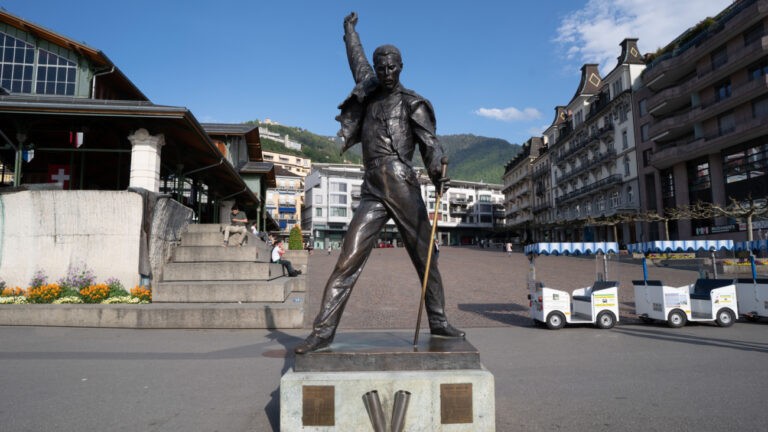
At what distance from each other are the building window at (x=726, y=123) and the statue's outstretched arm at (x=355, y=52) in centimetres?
3787

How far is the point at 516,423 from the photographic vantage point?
3867mm

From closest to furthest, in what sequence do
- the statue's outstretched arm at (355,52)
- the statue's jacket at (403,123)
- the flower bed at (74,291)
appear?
1. the statue's jacket at (403,123)
2. the statue's outstretched arm at (355,52)
3. the flower bed at (74,291)

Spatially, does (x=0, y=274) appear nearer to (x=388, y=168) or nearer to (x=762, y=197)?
(x=388, y=168)

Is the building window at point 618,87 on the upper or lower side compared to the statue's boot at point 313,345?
Result: upper

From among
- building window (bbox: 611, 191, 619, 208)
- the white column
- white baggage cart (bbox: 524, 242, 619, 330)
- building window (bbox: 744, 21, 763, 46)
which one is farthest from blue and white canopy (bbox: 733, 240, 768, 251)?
building window (bbox: 611, 191, 619, 208)

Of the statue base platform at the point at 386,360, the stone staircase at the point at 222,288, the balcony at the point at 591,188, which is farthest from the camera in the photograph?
the balcony at the point at 591,188

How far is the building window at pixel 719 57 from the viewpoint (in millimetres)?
33938

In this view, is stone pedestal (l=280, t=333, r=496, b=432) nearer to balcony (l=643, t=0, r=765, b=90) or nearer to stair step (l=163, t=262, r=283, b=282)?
stair step (l=163, t=262, r=283, b=282)

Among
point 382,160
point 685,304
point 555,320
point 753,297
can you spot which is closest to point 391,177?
point 382,160

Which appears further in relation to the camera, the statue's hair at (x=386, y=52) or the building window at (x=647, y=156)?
the building window at (x=647, y=156)

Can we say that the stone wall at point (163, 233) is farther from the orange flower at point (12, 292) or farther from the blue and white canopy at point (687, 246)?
the blue and white canopy at point (687, 246)

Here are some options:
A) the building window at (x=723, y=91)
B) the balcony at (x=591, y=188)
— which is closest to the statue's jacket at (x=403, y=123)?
the building window at (x=723, y=91)

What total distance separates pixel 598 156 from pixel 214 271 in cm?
5306

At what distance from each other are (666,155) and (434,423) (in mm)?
43577
